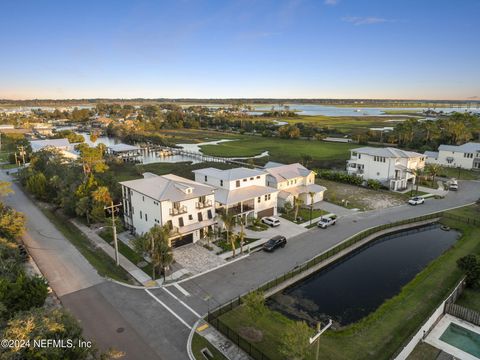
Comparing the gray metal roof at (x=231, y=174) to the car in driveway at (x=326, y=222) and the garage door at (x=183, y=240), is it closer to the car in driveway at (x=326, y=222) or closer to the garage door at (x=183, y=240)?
the garage door at (x=183, y=240)

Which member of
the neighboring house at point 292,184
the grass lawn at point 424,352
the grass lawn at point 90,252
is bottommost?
the grass lawn at point 424,352

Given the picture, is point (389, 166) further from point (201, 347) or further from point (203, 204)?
point (201, 347)

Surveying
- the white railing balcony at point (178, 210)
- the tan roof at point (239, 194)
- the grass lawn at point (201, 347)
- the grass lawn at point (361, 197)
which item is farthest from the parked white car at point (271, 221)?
the grass lawn at point (201, 347)

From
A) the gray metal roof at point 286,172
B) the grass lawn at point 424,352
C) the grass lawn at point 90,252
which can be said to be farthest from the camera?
the gray metal roof at point 286,172

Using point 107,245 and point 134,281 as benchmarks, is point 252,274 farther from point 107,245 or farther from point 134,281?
point 107,245

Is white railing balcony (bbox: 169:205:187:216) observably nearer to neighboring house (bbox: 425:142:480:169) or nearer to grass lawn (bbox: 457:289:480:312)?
grass lawn (bbox: 457:289:480:312)

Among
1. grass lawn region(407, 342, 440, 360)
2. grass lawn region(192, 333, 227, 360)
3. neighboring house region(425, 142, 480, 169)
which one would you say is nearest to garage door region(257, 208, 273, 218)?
grass lawn region(192, 333, 227, 360)
